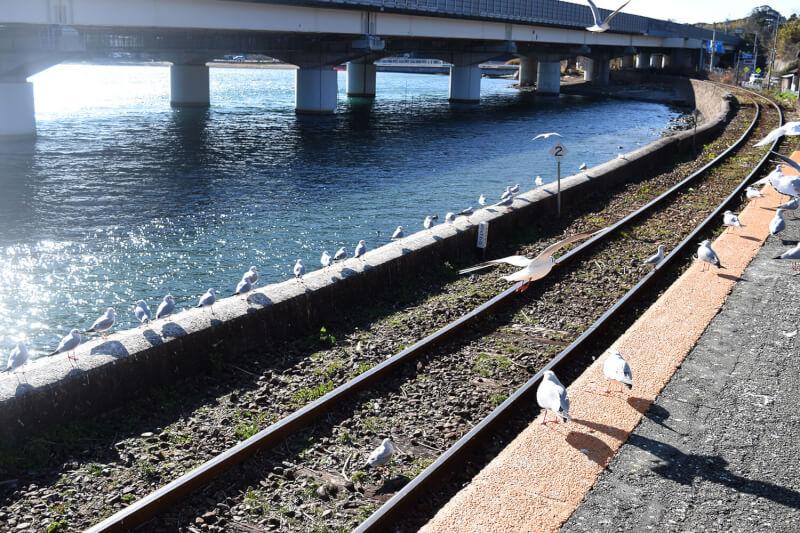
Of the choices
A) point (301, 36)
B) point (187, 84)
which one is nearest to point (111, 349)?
point (301, 36)

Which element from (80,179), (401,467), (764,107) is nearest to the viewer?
(401,467)

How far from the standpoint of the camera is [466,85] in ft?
257

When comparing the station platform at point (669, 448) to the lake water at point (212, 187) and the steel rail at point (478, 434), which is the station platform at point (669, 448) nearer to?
the steel rail at point (478, 434)

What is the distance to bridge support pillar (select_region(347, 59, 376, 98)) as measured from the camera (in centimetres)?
7956

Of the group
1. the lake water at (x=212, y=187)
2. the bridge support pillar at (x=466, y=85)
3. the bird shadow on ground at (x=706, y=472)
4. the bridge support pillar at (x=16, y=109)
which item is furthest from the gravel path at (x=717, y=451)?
the bridge support pillar at (x=466, y=85)

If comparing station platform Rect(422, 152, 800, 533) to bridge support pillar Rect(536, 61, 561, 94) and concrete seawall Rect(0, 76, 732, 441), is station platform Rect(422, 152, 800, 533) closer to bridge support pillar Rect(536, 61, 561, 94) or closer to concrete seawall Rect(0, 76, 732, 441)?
concrete seawall Rect(0, 76, 732, 441)

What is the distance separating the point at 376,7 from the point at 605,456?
44.5m

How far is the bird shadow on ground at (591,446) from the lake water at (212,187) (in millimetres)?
8816

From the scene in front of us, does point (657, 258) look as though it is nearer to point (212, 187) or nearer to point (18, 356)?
point (18, 356)

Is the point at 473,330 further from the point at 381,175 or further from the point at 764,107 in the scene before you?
the point at 764,107

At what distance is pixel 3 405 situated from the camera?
26.7 ft

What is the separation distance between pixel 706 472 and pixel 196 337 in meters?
6.27

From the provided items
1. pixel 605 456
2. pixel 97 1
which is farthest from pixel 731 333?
pixel 97 1

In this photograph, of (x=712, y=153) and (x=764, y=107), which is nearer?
(x=712, y=153)
